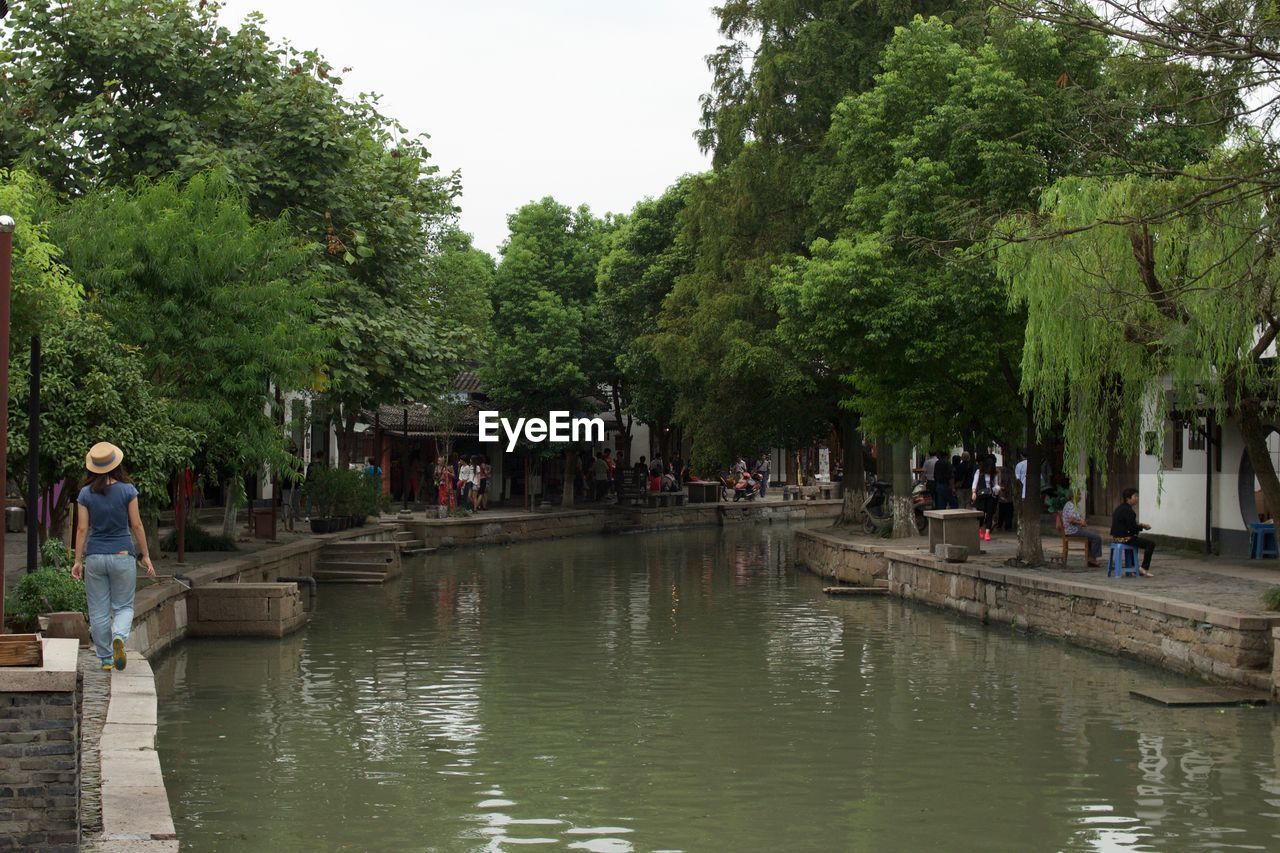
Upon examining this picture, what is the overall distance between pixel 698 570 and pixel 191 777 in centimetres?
1986

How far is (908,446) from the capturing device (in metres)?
28.7

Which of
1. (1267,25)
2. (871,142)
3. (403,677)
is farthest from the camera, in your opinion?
(871,142)

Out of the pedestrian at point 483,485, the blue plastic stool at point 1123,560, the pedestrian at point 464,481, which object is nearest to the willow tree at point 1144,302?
the blue plastic stool at point 1123,560

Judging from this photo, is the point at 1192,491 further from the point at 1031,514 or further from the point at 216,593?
the point at 216,593

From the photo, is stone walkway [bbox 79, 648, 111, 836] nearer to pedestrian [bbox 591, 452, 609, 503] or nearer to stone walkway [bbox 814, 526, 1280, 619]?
stone walkway [bbox 814, 526, 1280, 619]

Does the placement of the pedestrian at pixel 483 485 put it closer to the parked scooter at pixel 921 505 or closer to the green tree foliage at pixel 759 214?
the green tree foliage at pixel 759 214

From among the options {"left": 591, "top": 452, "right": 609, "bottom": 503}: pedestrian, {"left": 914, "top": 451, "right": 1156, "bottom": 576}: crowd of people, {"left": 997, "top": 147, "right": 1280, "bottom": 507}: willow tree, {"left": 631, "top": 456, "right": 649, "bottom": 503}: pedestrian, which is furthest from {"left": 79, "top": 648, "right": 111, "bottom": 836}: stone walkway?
{"left": 631, "top": 456, "right": 649, "bottom": 503}: pedestrian

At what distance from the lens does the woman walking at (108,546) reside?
448 inches

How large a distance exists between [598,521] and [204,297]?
77.1 feet

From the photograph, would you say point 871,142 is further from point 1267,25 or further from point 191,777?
point 191,777

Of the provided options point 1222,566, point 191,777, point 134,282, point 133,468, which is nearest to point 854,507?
point 1222,566

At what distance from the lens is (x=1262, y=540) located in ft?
72.1

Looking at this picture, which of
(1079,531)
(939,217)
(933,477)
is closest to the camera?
(939,217)

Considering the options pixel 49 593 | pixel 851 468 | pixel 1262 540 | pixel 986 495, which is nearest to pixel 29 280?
pixel 49 593
